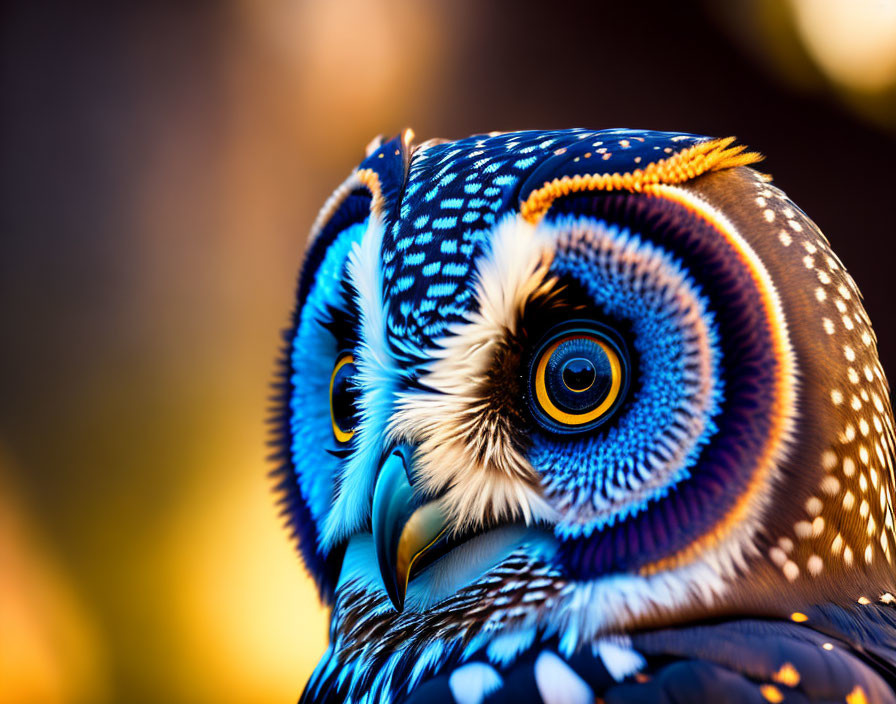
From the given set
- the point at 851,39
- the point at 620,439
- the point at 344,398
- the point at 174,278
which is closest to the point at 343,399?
the point at 344,398

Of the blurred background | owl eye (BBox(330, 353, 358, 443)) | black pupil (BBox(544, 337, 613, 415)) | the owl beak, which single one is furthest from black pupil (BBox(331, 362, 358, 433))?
the blurred background

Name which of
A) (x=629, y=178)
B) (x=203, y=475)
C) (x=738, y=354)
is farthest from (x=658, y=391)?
(x=203, y=475)

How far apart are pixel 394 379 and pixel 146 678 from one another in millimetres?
2339

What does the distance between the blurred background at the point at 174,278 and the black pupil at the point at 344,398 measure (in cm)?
172

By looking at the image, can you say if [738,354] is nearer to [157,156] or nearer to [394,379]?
[394,379]

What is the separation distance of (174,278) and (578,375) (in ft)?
7.56

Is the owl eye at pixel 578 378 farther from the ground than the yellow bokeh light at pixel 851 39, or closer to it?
closer to it

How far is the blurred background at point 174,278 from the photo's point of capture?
2619 millimetres

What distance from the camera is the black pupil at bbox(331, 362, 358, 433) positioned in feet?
3.18

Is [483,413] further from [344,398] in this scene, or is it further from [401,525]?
[344,398]

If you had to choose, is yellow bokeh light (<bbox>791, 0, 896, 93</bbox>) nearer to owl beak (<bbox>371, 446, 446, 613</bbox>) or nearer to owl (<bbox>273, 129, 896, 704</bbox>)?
owl (<bbox>273, 129, 896, 704</bbox>)

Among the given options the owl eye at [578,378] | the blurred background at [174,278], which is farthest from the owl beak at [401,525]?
the blurred background at [174,278]

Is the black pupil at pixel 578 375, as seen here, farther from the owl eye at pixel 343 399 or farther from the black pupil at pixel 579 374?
the owl eye at pixel 343 399

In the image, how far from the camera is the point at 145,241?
9.12 ft
